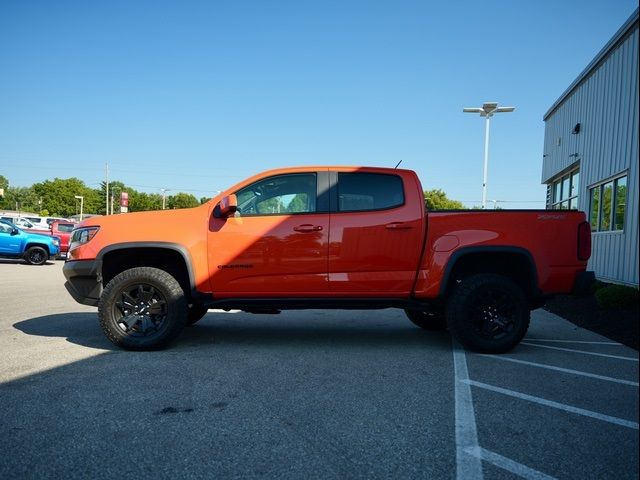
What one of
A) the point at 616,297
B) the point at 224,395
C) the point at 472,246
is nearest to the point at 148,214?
the point at 224,395

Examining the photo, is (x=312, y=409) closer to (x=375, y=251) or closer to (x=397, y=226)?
(x=375, y=251)

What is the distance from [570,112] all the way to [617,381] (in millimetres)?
13685

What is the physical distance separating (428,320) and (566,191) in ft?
42.4

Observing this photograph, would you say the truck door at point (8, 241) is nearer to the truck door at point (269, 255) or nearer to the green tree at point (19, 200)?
the truck door at point (269, 255)

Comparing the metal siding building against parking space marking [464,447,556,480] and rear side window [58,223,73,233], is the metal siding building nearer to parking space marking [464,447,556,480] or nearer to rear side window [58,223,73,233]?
parking space marking [464,447,556,480]

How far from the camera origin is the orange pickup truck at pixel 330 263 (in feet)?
16.4

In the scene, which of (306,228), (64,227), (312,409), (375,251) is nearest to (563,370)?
(375,251)

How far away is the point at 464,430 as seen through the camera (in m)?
2.97

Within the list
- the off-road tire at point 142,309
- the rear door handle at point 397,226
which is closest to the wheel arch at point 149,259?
the off-road tire at point 142,309

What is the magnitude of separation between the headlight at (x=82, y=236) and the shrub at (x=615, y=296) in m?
7.51

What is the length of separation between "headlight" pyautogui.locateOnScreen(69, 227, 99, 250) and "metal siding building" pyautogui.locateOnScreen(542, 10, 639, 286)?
28.5 ft

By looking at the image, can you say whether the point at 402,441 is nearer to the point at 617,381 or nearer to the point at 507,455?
the point at 507,455

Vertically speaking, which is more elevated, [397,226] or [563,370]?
[397,226]

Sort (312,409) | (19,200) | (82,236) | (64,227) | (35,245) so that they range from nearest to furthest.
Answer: (312,409)
(82,236)
(35,245)
(64,227)
(19,200)
